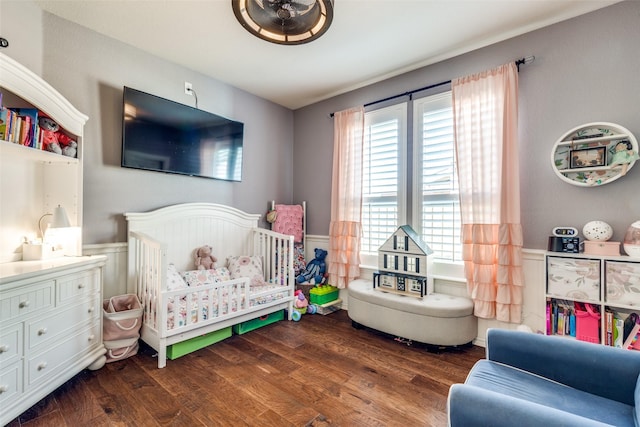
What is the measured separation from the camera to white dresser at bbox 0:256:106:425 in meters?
1.40

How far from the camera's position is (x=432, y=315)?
2240mm

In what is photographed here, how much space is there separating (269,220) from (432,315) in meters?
2.12

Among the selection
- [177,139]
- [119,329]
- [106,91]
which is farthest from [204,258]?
[106,91]

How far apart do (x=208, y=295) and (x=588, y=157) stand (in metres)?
2.94

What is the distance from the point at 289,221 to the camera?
3.61 meters

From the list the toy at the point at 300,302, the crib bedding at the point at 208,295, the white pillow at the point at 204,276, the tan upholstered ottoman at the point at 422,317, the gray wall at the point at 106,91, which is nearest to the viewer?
the gray wall at the point at 106,91

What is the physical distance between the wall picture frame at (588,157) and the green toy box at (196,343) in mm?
2970

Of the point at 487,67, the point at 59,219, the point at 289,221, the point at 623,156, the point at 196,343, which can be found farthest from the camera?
the point at 289,221

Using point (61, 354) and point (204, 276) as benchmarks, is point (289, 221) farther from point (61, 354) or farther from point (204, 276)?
point (61, 354)

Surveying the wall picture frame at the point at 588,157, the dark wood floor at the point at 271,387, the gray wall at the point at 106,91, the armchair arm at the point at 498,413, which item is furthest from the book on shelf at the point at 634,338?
the gray wall at the point at 106,91

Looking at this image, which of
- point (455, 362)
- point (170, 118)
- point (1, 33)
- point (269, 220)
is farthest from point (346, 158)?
point (1, 33)

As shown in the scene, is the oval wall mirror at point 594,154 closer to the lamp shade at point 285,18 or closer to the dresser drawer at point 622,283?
the dresser drawer at point 622,283

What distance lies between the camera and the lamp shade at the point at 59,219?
1.89m

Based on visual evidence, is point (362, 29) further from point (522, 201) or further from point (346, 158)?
point (522, 201)
